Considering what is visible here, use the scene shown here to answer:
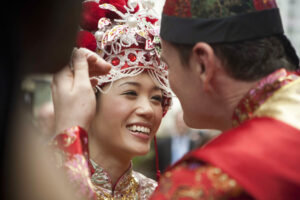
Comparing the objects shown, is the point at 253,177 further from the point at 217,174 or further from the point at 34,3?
the point at 34,3

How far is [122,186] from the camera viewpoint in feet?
8.29

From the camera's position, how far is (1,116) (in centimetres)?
80

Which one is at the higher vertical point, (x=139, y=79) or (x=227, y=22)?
(x=227, y=22)

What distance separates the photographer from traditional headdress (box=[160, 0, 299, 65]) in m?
1.69

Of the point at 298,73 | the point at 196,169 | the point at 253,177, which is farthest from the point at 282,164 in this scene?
the point at 298,73

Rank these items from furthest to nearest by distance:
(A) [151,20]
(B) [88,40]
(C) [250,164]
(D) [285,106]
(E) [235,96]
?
(A) [151,20] → (B) [88,40] → (E) [235,96] → (D) [285,106] → (C) [250,164]

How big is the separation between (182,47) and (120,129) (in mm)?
838

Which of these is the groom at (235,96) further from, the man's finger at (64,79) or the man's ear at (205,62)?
the man's finger at (64,79)

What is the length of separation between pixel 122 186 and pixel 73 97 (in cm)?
109

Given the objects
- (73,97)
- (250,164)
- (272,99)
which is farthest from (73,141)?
(272,99)

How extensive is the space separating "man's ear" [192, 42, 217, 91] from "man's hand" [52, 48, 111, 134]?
415 mm

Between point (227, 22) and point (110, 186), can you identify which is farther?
point (110, 186)

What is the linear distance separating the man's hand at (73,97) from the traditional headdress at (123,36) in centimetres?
86

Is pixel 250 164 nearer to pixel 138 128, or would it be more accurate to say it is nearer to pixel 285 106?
pixel 285 106
